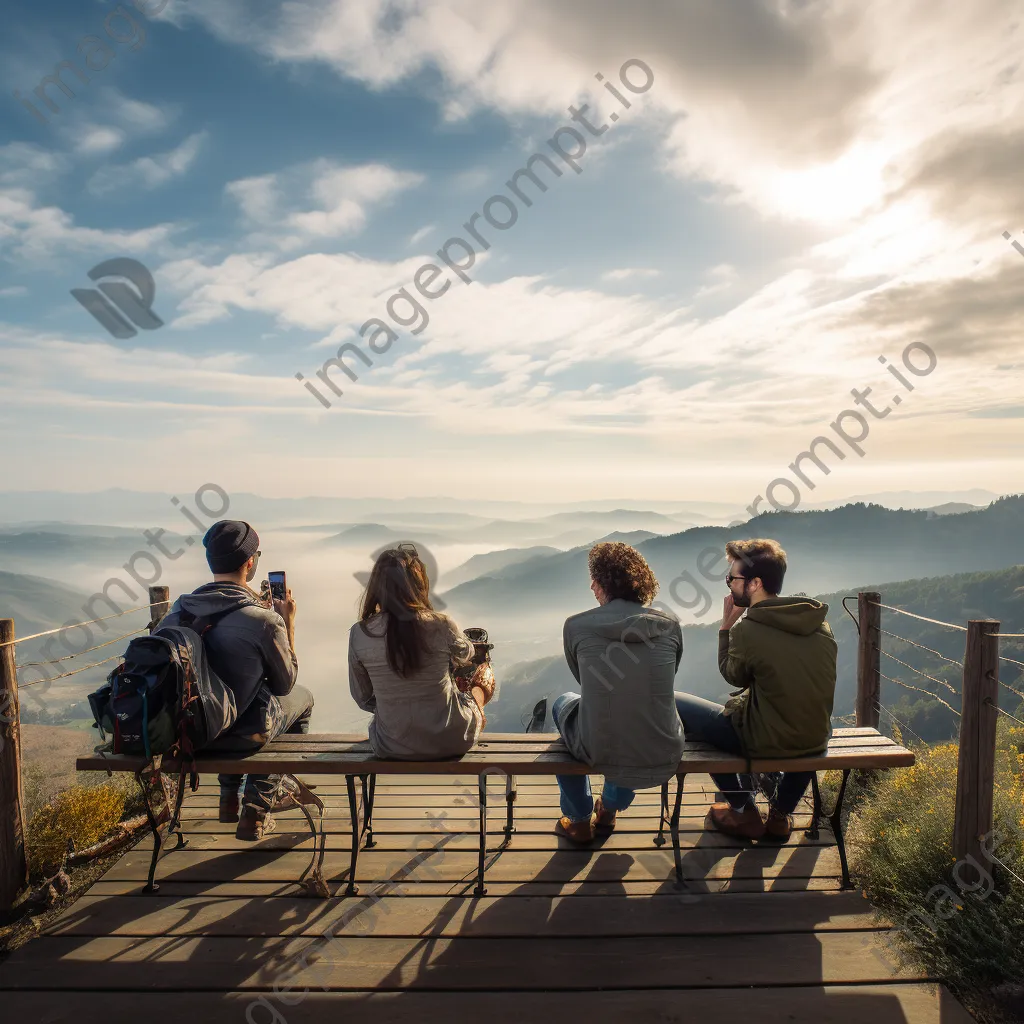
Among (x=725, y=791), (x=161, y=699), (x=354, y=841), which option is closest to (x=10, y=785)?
(x=161, y=699)

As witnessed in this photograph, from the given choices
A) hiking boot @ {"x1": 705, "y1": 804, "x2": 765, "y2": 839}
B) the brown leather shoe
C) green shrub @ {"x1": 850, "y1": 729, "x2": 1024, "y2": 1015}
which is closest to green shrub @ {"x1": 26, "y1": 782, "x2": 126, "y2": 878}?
the brown leather shoe

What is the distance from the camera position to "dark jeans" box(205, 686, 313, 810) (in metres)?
3.96

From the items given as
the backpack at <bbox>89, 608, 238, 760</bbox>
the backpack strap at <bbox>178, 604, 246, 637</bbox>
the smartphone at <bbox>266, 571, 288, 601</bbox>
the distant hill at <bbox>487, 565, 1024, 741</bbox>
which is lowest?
the distant hill at <bbox>487, 565, 1024, 741</bbox>

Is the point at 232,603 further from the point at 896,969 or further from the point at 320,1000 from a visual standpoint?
the point at 896,969

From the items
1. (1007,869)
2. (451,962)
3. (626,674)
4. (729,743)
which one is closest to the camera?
(451,962)

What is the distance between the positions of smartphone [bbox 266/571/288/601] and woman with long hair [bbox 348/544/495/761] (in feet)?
3.25

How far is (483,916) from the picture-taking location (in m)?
3.58

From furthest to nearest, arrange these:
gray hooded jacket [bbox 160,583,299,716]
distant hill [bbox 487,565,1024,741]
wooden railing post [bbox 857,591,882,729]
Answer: distant hill [bbox 487,565,1024,741], wooden railing post [bbox 857,591,882,729], gray hooded jacket [bbox 160,583,299,716]

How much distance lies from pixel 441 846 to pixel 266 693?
4.61 ft

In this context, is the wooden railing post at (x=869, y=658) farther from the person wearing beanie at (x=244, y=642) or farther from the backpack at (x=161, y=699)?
the backpack at (x=161, y=699)

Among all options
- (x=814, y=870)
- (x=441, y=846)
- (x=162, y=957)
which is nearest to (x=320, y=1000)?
(x=162, y=957)

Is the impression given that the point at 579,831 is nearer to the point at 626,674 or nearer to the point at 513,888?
the point at 513,888

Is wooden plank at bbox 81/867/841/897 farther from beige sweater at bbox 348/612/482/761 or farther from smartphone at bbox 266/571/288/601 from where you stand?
smartphone at bbox 266/571/288/601

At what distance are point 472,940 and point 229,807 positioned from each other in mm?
1901
